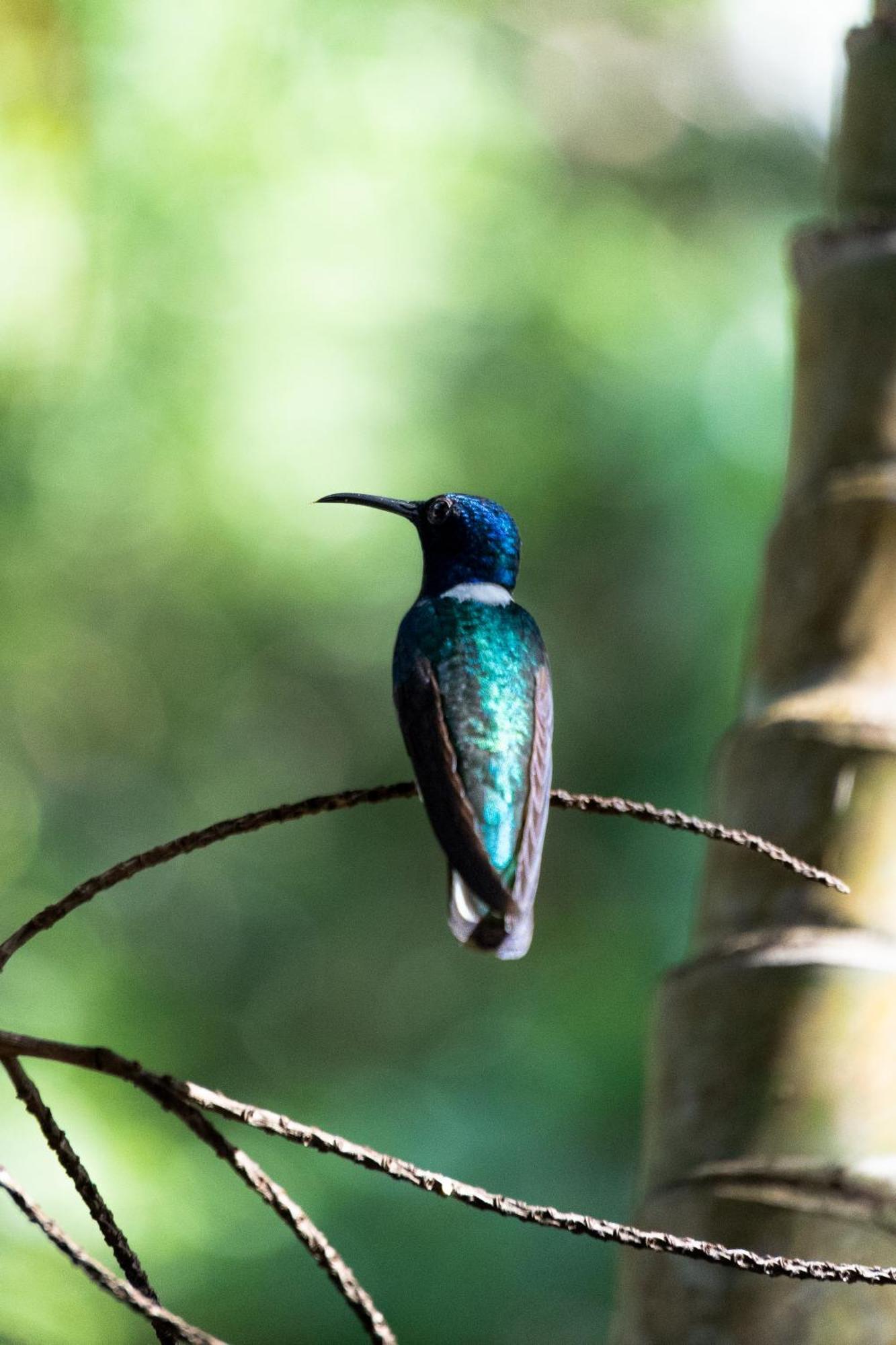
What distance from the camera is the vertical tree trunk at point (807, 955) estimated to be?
1.76m

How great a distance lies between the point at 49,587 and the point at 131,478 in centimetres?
77

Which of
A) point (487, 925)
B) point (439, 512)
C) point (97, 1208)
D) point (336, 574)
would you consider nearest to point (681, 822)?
point (487, 925)

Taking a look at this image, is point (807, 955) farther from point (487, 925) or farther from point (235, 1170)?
point (235, 1170)

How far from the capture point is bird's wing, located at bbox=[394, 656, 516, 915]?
1.54 m

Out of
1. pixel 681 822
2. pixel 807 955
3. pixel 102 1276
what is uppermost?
pixel 807 955

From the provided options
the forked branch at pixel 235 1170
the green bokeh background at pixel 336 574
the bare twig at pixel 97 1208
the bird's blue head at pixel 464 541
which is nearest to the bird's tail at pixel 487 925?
the forked branch at pixel 235 1170

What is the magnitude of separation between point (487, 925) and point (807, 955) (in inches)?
20.7

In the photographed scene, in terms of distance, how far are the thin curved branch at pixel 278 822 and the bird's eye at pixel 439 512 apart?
819mm

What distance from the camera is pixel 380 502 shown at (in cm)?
212

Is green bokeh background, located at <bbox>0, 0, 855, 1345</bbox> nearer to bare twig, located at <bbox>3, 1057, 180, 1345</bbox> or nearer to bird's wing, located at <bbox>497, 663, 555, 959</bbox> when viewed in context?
bird's wing, located at <bbox>497, 663, 555, 959</bbox>

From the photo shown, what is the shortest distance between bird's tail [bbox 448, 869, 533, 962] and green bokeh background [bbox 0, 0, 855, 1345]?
5382 mm

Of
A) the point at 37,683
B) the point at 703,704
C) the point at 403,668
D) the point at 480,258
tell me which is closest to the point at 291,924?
the point at 37,683

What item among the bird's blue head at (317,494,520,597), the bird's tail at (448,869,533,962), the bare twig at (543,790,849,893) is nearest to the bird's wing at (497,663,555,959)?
the bird's tail at (448,869,533,962)

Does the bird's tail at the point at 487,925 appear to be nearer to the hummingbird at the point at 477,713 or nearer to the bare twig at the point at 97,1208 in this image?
the hummingbird at the point at 477,713
